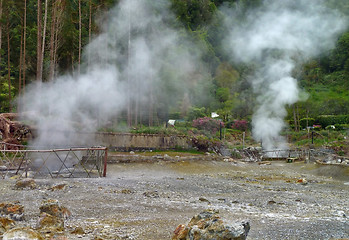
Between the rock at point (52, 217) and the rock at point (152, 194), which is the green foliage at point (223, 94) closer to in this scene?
the rock at point (152, 194)

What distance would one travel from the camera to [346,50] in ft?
147

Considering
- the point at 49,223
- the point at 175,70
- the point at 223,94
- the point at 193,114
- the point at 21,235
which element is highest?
the point at 175,70

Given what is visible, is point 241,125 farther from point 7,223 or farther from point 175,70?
point 7,223

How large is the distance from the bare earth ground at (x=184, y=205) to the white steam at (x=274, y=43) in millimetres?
21051

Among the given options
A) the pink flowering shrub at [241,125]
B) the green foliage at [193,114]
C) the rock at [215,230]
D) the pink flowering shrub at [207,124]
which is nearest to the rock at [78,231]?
the rock at [215,230]

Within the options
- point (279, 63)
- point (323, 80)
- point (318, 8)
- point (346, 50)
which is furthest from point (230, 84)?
point (346, 50)

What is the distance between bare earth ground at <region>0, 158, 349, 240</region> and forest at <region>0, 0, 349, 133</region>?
46.8 feet

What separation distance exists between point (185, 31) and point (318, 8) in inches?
587

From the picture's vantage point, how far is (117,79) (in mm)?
24047

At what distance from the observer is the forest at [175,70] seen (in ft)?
83.6

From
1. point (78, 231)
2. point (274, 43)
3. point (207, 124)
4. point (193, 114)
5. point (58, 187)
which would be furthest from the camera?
point (274, 43)

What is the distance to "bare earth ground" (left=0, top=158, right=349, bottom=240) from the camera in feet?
17.6

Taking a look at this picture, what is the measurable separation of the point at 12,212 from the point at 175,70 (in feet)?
103

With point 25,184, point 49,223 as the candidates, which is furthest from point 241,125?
point 49,223
